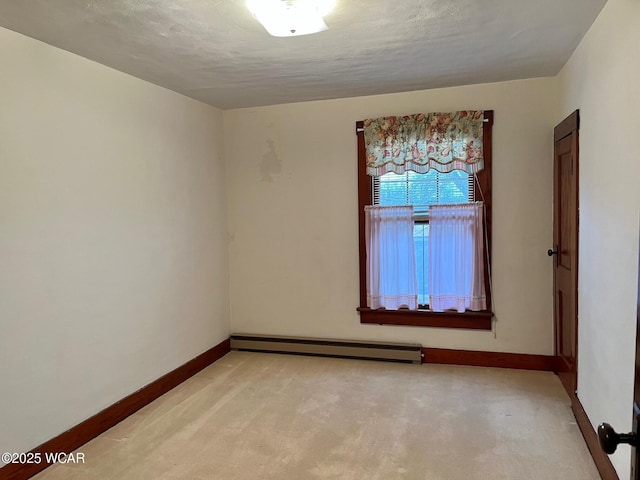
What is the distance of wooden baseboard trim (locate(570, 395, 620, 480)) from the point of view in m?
2.11

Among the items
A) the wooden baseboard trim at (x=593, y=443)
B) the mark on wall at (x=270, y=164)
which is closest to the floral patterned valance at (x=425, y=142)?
the mark on wall at (x=270, y=164)

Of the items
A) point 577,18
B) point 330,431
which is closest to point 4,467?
A: point 330,431

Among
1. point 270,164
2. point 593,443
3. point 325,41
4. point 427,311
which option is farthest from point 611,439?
point 270,164

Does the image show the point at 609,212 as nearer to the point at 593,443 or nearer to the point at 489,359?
the point at 593,443

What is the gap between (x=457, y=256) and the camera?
370 centimetres

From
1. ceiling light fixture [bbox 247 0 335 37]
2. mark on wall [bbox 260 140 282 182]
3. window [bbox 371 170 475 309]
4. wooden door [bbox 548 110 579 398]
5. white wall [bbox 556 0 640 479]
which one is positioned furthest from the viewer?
mark on wall [bbox 260 140 282 182]

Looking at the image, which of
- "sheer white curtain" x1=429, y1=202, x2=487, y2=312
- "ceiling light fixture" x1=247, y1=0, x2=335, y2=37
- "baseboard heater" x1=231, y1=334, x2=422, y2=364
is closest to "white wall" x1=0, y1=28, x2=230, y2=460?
"baseboard heater" x1=231, y1=334, x2=422, y2=364

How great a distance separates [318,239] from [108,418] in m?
2.20

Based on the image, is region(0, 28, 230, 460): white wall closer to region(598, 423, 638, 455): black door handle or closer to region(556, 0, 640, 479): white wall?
region(598, 423, 638, 455): black door handle

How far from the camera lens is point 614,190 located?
203 cm

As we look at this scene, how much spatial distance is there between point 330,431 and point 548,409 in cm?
148

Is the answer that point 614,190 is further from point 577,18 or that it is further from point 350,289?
point 350,289

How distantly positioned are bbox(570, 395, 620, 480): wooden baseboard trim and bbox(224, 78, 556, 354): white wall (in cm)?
92

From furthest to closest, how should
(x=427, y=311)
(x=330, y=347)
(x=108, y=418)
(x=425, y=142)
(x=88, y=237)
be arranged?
(x=330, y=347), (x=427, y=311), (x=425, y=142), (x=108, y=418), (x=88, y=237)
